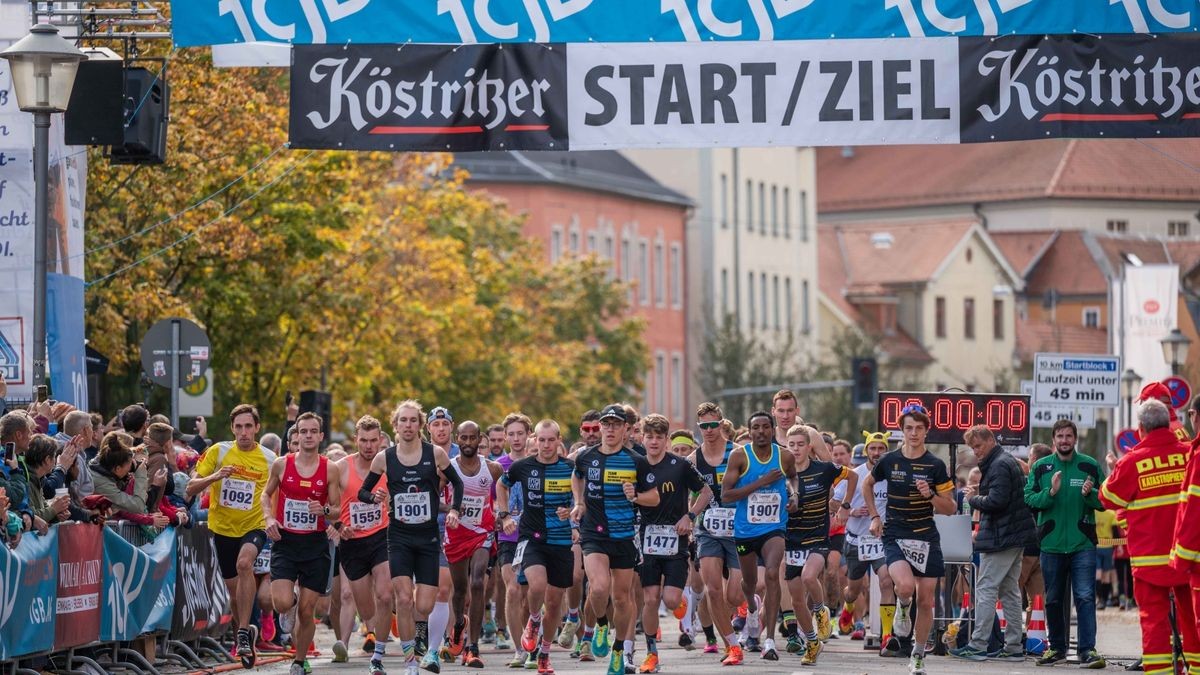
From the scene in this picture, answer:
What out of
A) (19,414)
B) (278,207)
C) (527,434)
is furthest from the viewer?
(278,207)

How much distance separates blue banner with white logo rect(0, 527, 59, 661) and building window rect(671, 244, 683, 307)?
81699 millimetres

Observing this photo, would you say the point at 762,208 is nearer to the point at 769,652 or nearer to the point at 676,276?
the point at 676,276

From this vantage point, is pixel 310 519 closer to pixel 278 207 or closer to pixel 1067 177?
pixel 278 207

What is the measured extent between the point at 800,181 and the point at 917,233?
34.4ft

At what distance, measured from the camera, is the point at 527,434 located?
21578mm

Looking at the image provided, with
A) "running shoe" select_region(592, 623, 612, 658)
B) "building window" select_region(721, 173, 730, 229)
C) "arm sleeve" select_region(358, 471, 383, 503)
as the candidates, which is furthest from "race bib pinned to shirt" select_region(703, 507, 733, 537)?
"building window" select_region(721, 173, 730, 229)

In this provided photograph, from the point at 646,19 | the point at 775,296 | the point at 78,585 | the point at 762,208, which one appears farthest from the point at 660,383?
the point at 78,585

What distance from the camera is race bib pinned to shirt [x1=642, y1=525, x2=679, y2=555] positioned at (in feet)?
63.0

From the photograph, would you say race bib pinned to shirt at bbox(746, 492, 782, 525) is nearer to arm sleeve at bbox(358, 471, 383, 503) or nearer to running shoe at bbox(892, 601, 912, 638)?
running shoe at bbox(892, 601, 912, 638)

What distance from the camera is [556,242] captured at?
8788 cm

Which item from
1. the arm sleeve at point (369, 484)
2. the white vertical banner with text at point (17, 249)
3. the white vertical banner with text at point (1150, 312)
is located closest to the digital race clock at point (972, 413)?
the arm sleeve at point (369, 484)

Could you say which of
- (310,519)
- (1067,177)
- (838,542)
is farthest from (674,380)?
(310,519)

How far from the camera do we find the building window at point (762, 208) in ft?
346

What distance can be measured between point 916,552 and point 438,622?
390 centimetres
